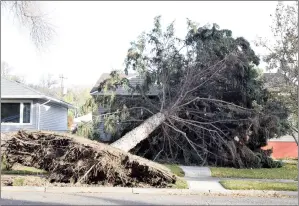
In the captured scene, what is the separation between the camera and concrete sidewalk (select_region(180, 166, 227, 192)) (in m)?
11.1

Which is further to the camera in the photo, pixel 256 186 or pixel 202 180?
pixel 202 180

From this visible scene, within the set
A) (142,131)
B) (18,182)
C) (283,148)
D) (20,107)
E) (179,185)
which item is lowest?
(179,185)

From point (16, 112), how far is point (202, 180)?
49.8 ft

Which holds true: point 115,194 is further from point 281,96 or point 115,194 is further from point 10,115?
point 10,115

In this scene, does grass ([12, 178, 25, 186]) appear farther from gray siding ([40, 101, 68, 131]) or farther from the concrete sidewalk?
gray siding ([40, 101, 68, 131])

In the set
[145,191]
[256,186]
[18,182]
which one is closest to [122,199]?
[145,191]

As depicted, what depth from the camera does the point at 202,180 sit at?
42.1 feet

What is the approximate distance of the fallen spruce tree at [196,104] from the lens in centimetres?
1714

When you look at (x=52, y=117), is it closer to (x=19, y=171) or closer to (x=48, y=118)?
(x=48, y=118)

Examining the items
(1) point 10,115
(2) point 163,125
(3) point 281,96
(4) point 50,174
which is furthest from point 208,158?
(1) point 10,115

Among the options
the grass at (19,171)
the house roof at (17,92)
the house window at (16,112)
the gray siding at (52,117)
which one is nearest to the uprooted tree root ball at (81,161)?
the grass at (19,171)

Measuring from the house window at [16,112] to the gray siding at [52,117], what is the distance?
4.43 feet

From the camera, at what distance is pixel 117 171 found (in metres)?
10.9

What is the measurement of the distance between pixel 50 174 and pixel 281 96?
12257mm
